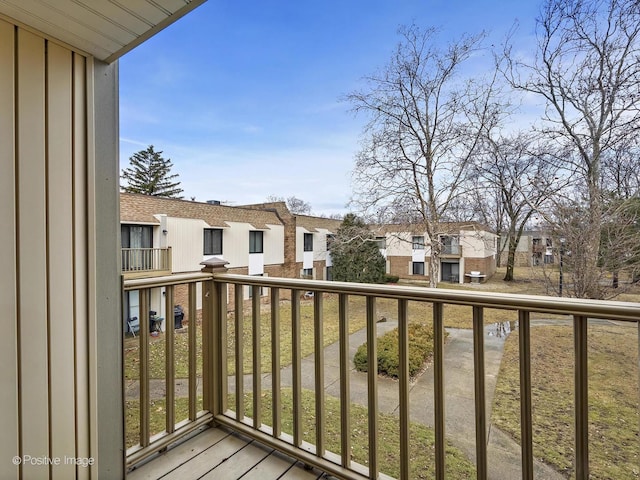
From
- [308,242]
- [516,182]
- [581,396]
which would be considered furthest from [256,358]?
[308,242]

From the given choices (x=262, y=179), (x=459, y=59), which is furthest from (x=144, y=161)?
(x=459, y=59)

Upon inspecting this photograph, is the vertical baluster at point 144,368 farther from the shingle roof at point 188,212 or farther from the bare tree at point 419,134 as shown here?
the bare tree at point 419,134

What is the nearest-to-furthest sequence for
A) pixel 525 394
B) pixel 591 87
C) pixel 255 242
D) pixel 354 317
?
1. pixel 525 394
2. pixel 354 317
3. pixel 591 87
4. pixel 255 242

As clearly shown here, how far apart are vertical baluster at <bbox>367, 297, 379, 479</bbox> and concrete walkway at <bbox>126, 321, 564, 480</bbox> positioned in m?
0.29

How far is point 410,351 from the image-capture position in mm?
2510

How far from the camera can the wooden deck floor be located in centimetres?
136

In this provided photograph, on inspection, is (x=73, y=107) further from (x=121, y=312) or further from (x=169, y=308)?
(x=169, y=308)

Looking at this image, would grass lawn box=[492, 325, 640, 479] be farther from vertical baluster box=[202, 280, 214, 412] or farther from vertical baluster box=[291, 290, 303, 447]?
vertical baluster box=[202, 280, 214, 412]

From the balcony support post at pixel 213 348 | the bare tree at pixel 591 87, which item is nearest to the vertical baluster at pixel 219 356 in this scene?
the balcony support post at pixel 213 348

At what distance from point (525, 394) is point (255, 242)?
8426 millimetres

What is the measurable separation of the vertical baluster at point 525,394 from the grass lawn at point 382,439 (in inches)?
26.6

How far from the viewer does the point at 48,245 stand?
0.96m

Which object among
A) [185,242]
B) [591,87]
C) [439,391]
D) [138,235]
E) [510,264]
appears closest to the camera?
[439,391]

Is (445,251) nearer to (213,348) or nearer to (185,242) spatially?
(213,348)
